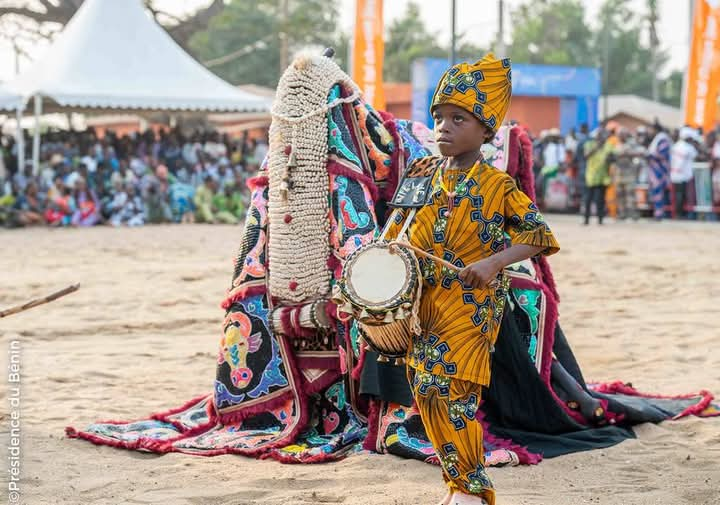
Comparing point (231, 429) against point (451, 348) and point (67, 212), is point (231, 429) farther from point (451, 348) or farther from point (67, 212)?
point (67, 212)

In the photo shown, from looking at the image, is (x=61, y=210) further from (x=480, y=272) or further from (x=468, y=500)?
(x=480, y=272)

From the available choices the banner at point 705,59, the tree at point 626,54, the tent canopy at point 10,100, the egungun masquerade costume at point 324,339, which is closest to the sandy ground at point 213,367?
the egungun masquerade costume at point 324,339

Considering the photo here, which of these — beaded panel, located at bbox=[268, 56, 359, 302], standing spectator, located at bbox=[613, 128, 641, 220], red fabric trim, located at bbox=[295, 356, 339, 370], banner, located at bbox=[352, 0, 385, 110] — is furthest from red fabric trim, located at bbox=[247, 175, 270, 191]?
standing spectator, located at bbox=[613, 128, 641, 220]

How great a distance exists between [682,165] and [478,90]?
15.9 meters

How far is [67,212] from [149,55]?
3.38 metres

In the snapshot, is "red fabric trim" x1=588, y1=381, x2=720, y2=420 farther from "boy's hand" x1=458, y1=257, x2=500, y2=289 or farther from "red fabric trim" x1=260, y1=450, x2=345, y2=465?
"boy's hand" x1=458, y1=257, x2=500, y2=289

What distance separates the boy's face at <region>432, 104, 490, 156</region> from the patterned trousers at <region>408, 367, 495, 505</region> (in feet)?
2.46

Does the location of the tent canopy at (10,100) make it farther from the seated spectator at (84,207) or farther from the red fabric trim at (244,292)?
the red fabric trim at (244,292)

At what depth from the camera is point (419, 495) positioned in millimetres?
4098

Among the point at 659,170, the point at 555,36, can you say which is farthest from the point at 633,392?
the point at 555,36

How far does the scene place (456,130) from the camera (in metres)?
3.61

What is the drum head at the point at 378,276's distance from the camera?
137 inches

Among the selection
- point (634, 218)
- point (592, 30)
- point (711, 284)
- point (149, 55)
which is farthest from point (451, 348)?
point (592, 30)

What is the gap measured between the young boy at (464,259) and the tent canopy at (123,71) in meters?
16.0
